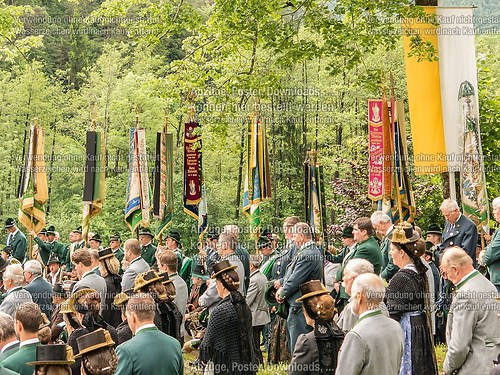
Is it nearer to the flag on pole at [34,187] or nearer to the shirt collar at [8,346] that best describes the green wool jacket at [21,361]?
the shirt collar at [8,346]

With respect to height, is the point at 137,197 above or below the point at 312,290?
above

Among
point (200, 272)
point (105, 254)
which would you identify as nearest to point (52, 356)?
point (105, 254)

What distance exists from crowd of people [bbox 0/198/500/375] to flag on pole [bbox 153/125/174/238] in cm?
276

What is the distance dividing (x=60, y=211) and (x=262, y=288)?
32.0m

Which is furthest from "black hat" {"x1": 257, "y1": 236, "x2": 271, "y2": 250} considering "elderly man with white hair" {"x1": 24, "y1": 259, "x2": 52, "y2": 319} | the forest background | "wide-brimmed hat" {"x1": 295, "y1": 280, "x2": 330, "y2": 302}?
"wide-brimmed hat" {"x1": 295, "y1": 280, "x2": 330, "y2": 302}

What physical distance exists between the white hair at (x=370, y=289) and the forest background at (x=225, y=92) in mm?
9048

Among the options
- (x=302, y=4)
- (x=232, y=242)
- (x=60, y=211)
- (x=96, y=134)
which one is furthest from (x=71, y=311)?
(x=60, y=211)

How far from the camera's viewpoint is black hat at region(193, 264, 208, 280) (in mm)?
14044

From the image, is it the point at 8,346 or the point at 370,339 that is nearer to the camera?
the point at 370,339

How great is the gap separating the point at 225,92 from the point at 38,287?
698cm

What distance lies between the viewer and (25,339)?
6316 mm

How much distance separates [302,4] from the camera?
16.0 m

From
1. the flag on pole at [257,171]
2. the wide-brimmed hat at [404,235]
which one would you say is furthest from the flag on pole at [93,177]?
the wide-brimmed hat at [404,235]

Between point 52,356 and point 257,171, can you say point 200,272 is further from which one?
point 52,356
